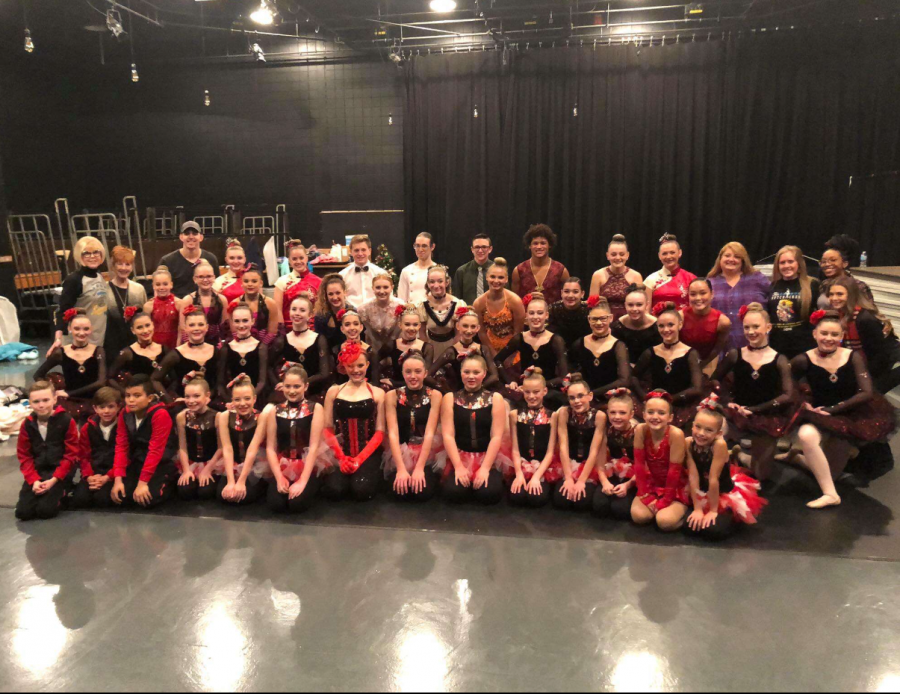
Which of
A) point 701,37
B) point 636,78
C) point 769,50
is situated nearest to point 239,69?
point 636,78

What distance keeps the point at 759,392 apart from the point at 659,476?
0.91m

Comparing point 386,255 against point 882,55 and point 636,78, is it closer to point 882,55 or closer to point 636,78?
point 636,78

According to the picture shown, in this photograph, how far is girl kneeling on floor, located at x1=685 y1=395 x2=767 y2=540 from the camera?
9.91ft

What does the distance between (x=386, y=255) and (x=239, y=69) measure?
14.2 ft

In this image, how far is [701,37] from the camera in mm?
8148

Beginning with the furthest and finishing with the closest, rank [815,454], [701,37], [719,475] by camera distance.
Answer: [701,37] → [815,454] → [719,475]

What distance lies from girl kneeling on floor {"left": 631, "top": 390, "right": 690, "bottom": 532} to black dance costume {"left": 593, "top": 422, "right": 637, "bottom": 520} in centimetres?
6

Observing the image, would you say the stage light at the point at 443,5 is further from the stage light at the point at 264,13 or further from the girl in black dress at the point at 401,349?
the girl in black dress at the point at 401,349

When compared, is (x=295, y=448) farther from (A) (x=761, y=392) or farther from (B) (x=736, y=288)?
(B) (x=736, y=288)

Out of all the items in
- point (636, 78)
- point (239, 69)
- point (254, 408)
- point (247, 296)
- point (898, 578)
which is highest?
point (239, 69)

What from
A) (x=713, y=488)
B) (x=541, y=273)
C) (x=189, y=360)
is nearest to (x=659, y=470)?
(x=713, y=488)

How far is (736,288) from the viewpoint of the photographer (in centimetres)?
430

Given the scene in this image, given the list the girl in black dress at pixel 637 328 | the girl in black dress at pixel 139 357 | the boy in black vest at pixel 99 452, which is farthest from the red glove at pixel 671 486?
the girl in black dress at pixel 139 357

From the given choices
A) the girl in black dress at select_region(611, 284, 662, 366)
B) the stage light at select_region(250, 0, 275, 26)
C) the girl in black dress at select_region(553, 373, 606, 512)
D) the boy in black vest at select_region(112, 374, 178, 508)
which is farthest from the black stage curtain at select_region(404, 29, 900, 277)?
the boy in black vest at select_region(112, 374, 178, 508)
